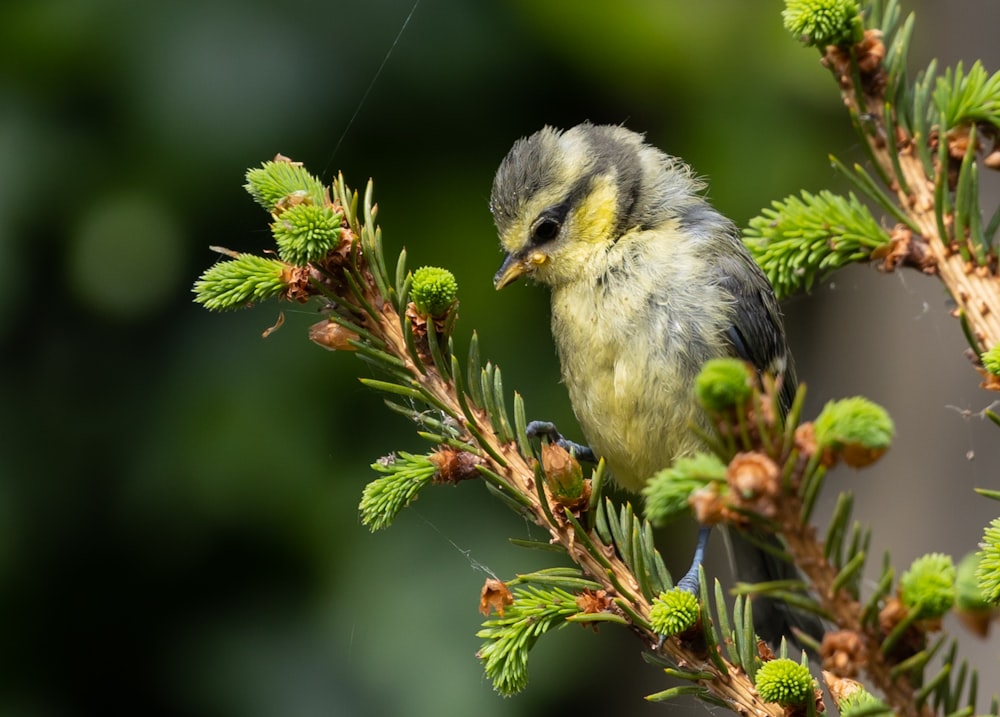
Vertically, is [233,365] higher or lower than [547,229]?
lower

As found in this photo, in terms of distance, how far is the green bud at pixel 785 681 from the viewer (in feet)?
3.48

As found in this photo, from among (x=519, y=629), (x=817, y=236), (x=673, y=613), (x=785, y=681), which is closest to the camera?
(x=785, y=681)

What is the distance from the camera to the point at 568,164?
2.31 metres

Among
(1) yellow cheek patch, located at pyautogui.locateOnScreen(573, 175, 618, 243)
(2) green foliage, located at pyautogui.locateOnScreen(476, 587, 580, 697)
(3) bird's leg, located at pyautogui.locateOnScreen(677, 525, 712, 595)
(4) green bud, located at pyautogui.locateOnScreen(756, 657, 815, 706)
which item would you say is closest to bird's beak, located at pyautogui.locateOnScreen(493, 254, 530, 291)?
(1) yellow cheek patch, located at pyautogui.locateOnScreen(573, 175, 618, 243)

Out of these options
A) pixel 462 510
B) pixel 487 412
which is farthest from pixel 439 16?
pixel 487 412

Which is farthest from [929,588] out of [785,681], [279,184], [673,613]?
[279,184]

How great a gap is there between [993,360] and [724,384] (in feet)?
1.63

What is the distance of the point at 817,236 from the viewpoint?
4.52 ft

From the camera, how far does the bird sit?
2.06 meters

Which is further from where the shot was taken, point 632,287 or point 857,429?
point 632,287

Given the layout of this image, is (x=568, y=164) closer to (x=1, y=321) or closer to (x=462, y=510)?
(x=462, y=510)

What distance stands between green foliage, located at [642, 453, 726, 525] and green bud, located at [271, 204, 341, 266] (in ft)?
1.95

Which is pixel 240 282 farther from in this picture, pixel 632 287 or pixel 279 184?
pixel 632 287

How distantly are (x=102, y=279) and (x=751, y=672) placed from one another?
1.91 meters
